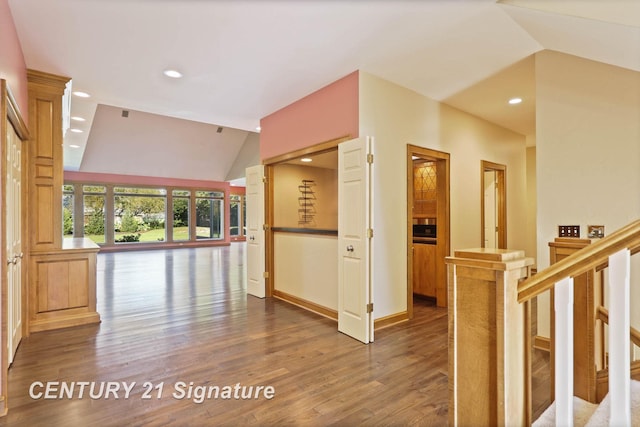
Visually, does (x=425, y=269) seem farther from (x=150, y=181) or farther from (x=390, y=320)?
(x=150, y=181)

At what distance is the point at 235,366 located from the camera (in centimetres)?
277

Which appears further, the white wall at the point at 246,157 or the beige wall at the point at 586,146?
the white wall at the point at 246,157

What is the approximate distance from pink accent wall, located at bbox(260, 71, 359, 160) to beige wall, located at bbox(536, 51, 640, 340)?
5.89 feet

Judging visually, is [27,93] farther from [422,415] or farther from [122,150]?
[122,150]

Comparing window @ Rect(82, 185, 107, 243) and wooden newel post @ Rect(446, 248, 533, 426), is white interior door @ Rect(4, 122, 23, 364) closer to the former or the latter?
wooden newel post @ Rect(446, 248, 533, 426)

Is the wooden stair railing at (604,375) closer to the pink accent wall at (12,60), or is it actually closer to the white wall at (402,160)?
the white wall at (402,160)

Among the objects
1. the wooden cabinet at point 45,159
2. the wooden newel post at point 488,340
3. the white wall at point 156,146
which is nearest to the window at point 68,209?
the white wall at point 156,146

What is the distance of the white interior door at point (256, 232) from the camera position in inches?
201

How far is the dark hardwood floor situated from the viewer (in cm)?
212

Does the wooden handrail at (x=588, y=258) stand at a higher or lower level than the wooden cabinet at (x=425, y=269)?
higher

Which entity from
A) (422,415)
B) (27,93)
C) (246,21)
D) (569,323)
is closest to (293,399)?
(422,415)

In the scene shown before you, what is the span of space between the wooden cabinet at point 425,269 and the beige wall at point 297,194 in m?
1.48

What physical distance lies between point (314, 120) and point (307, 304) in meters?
2.39

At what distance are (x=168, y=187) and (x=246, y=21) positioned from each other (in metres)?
11.7
